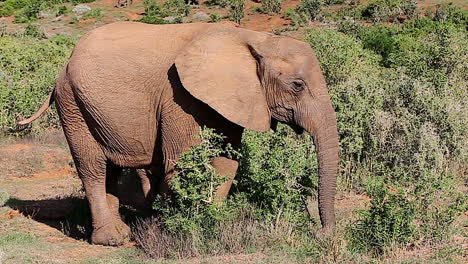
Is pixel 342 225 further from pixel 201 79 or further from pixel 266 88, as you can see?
pixel 201 79

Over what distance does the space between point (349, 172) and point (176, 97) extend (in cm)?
372

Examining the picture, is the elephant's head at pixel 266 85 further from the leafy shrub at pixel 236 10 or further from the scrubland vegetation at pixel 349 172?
the leafy shrub at pixel 236 10

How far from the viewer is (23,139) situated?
13938 mm

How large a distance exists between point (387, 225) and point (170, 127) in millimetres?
2286

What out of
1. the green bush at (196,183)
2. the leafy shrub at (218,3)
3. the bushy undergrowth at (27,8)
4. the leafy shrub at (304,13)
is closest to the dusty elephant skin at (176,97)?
the green bush at (196,183)

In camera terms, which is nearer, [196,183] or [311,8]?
Result: [196,183]

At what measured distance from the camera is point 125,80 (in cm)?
701

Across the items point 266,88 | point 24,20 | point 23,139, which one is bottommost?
point 24,20

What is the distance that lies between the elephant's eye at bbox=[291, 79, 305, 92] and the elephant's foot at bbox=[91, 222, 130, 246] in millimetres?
2682

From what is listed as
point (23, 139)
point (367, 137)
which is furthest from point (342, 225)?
point (23, 139)

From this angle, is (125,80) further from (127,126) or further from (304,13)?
(304,13)

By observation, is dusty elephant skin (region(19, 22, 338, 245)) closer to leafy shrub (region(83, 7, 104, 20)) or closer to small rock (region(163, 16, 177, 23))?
small rock (region(163, 16, 177, 23))

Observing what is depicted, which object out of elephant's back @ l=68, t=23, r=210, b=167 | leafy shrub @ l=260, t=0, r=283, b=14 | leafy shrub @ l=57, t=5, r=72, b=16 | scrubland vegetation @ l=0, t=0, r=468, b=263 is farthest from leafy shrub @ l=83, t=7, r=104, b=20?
elephant's back @ l=68, t=23, r=210, b=167

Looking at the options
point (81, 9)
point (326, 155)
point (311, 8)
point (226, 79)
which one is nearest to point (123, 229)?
point (226, 79)
